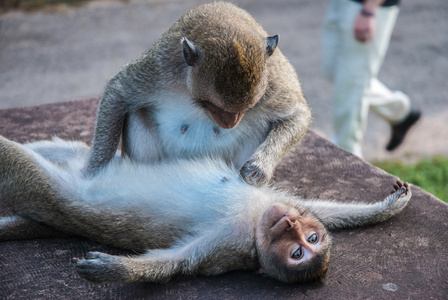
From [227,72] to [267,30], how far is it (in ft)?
24.9

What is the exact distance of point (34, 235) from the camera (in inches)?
131

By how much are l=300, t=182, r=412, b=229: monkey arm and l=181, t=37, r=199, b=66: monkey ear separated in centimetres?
107

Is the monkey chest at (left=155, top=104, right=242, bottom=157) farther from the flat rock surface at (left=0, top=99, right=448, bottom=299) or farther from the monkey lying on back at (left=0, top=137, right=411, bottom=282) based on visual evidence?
the flat rock surface at (left=0, top=99, right=448, bottom=299)

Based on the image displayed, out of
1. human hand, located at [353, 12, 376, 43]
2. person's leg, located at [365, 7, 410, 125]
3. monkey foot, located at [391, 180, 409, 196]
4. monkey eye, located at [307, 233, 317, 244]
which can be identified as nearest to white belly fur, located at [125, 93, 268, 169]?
monkey eye, located at [307, 233, 317, 244]

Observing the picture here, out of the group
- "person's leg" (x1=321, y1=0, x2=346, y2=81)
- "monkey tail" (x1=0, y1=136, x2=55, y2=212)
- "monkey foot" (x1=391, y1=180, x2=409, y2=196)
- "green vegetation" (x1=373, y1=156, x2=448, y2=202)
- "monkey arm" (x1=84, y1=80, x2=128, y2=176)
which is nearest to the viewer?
"monkey tail" (x1=0, y1=136, x2=55, y2=212)

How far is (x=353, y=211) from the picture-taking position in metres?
3.58

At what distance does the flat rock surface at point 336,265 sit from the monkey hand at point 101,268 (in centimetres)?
17

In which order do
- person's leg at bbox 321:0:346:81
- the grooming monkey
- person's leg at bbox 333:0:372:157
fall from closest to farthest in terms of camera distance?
the grooming monkey < person's leg at bbox 333:0:372:157 < person's leg at bbox 321:0:346:81

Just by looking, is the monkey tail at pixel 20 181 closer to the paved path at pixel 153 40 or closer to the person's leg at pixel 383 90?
the person's leg at pixel 383 90

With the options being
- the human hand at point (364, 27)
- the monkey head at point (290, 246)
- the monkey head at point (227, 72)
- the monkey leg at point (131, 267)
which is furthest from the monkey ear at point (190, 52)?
the human hand at point (364, 27)

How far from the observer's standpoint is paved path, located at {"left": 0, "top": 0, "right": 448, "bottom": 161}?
8.16 meters

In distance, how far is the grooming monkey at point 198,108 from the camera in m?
3.12

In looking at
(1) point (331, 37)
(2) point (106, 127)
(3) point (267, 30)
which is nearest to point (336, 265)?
(2) point (106, 127)

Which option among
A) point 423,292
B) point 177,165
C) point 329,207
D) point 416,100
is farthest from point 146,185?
point 416,100
